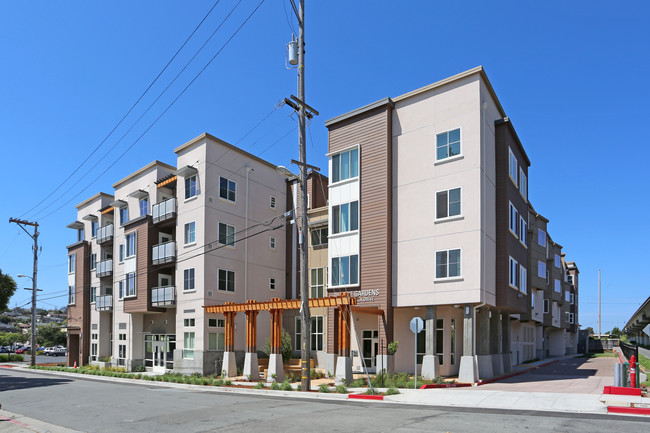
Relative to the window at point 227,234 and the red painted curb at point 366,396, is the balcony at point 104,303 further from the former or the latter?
the red painted curb at point 366,396

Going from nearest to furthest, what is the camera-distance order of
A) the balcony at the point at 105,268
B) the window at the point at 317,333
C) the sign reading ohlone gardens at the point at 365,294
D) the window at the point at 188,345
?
the sign reading ohlone gardens at the point at 365,294
the window at the point at 188,345
the window at the point at 317,333
the balcony at the point at 105,268

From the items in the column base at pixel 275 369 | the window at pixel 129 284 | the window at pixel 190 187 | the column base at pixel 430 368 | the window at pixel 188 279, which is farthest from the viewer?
the window at pixel 129 284

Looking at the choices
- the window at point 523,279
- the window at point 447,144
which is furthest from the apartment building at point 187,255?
the window at point 523,279

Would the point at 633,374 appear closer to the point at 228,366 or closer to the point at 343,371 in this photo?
the point at 343,371

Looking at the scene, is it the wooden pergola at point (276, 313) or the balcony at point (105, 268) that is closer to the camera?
the wooden pergola at point (276, 313)

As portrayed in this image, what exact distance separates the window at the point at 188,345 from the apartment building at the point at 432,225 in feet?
36.1

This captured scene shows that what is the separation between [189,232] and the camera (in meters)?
36.3

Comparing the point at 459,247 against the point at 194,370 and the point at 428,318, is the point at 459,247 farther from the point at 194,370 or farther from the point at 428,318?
the point at 194,370

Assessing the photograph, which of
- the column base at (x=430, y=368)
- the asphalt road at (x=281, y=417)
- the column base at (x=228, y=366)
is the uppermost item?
the asphalt road at (x=281, y=417)

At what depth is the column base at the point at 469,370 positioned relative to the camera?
2452cm

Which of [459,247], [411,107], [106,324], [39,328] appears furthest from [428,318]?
[39,328]

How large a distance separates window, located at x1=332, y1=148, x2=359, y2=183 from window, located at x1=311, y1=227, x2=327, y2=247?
22.8 ft

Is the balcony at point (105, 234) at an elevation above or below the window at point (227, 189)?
below

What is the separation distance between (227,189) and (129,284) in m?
11.9
